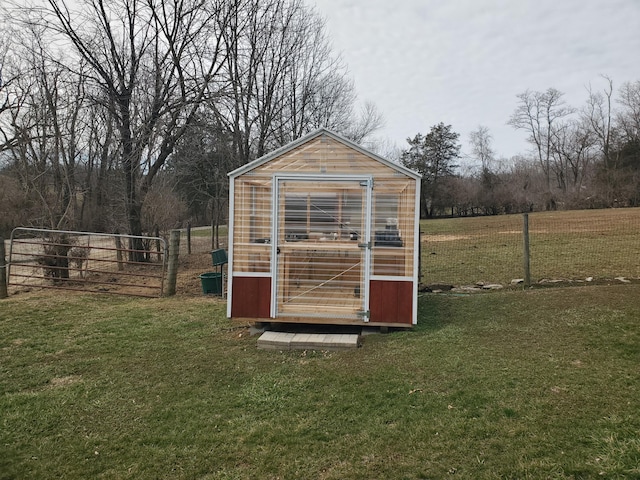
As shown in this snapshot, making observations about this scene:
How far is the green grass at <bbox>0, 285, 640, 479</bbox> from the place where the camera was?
2.72 m

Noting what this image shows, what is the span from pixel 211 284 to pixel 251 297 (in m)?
3.24

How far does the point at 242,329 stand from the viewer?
6055 mm

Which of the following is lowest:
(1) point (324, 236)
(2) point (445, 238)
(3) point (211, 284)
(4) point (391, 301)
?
(3) point (211, 284)

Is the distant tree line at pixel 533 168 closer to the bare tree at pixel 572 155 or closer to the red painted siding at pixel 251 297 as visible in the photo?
the bare tree at pixel 572 155

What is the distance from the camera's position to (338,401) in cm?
366

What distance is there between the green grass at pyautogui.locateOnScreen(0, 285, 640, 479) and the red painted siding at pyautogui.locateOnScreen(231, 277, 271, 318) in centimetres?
35

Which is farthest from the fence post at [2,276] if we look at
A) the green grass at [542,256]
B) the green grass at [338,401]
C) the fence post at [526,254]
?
the fence post at [526,254]

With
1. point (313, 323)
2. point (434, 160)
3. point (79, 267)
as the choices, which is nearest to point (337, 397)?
point (313, 323)

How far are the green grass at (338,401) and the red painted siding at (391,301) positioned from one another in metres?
0.32

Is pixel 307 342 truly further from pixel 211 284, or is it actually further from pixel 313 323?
pixel 211 284

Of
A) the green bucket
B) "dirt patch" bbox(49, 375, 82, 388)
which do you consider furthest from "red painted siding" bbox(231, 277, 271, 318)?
the green bucket

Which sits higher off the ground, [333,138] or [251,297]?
[333,138]

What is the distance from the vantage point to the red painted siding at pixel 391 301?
220 inches

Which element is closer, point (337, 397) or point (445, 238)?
point (337, 397)
